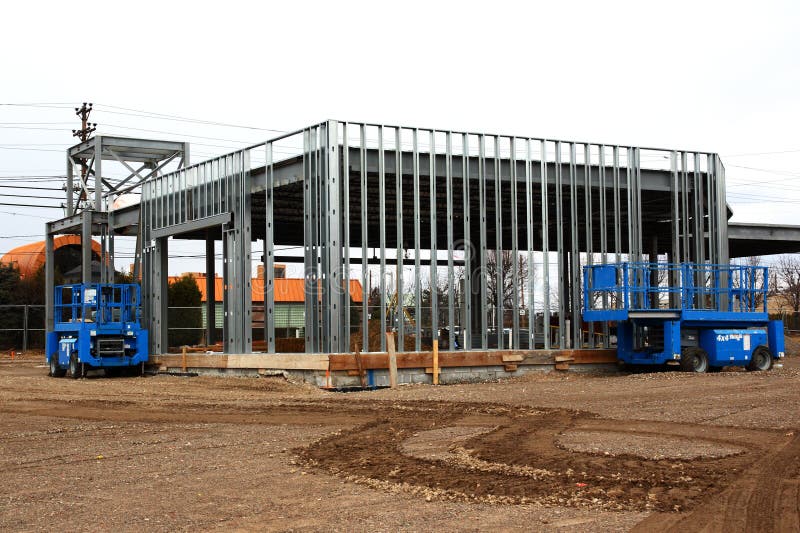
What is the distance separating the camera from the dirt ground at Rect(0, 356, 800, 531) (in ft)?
26.5

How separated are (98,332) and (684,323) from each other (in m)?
18.3

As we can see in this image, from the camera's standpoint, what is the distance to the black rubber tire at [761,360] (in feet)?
83.8

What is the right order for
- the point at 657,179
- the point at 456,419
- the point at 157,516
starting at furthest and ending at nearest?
the point at 657,179, the point at 456,419, the point at 157,516

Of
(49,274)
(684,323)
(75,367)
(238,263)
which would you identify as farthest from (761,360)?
(49,274)

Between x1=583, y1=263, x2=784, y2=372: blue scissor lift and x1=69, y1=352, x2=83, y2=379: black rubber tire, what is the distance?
1644 centimetres

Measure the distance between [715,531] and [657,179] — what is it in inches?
858

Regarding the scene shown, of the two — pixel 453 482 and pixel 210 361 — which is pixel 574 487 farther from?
pixel 210 361

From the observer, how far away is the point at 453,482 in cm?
956

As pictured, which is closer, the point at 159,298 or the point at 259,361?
the point at 259,361

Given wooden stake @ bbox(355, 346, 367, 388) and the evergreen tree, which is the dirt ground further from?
the evergreen tree

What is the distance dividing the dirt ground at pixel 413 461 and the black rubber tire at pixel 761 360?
237 inches

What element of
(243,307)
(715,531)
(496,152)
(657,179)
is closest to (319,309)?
(243,307)

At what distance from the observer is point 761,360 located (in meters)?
25.6

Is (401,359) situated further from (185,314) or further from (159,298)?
(185,314)
